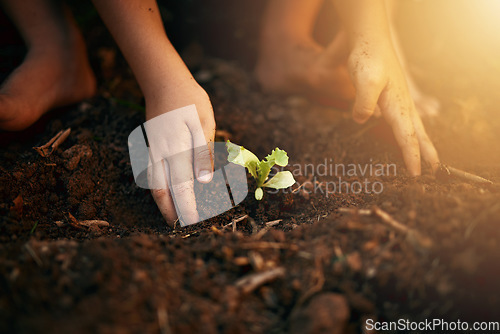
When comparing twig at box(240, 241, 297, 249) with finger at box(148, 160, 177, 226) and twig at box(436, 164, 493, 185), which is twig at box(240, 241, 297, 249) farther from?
twig at box(436, 164, 493, 185)

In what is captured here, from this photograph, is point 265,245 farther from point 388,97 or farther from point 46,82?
point 46,82

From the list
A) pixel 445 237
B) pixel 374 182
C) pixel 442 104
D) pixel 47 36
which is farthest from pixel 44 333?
pixel 442 104

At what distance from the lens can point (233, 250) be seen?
0.88 meters

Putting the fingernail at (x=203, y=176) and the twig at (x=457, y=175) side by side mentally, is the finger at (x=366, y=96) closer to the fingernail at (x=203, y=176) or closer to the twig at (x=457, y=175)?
the twig at (x=457, y=175)

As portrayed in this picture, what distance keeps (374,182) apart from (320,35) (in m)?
1.22

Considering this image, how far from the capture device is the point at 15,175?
3.99 ft

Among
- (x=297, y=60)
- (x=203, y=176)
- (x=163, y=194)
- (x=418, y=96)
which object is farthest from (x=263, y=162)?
(x=418, y=96)

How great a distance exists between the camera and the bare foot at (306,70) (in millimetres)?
1701

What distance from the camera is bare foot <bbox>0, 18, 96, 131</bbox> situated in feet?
4.44

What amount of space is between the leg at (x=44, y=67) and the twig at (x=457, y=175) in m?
1.90

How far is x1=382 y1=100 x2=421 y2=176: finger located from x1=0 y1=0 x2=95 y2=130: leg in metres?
1.65

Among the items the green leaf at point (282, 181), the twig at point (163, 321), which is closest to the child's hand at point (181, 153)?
the green leaf at point (282, 181)

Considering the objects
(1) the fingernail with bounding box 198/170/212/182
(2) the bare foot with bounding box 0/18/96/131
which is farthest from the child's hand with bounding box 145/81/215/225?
(2) the bare foot with bounding box 0/18/96/131

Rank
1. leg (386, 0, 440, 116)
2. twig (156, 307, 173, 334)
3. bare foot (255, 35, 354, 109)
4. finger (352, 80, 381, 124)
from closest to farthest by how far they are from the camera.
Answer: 1. twig (156, 307, 173, 334)
2. finger (352, 80, 381, 124)
3. bare foot (255, 35, 354, 109)
4. leg (386, 0, 440, 116)
